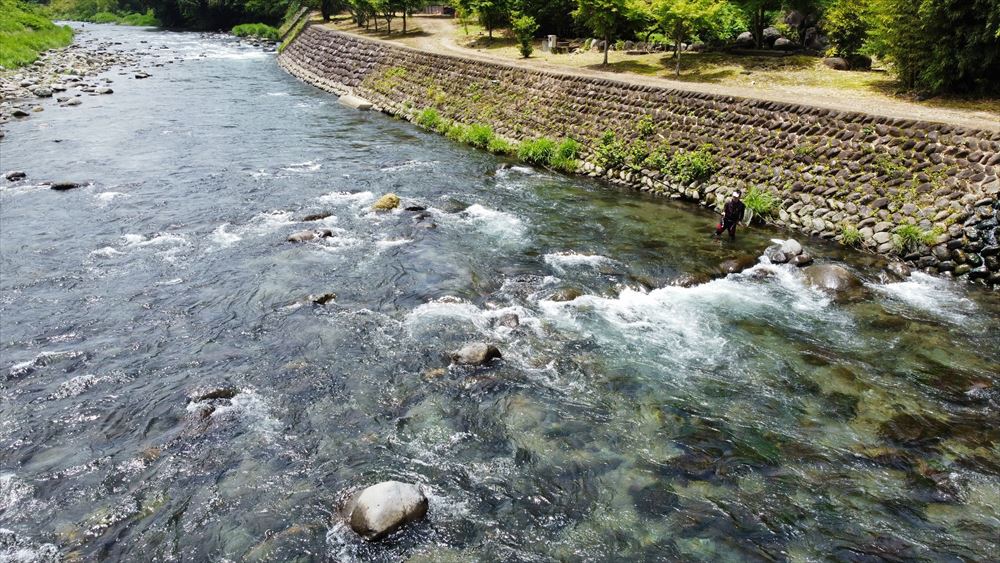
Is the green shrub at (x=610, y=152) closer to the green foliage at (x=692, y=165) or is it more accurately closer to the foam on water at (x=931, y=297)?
the green foliage at (x=692, y=165)

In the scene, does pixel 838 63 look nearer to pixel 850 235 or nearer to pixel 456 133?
pixel 850 235

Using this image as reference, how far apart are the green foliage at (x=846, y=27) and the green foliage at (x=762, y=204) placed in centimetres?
1194

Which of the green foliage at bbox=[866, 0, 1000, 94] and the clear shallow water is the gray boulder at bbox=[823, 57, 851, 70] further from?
the clear shallow water

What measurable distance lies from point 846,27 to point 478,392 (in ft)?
85.8

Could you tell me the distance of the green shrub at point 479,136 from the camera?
29.0m

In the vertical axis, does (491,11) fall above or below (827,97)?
above

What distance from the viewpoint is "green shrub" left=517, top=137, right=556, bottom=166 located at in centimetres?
2627

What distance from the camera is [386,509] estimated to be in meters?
8.38

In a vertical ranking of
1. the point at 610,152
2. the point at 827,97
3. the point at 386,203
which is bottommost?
the point at 386,203

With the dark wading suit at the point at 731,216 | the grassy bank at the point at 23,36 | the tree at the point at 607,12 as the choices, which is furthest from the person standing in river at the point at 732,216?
the grassy bank at the point at 23,36

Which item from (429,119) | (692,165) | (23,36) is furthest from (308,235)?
(23,36)

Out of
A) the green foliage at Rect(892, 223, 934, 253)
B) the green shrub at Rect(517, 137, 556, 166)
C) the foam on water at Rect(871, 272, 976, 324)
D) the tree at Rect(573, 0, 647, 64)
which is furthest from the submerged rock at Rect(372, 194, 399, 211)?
the tree at Rect(573, 0, 647, 64)

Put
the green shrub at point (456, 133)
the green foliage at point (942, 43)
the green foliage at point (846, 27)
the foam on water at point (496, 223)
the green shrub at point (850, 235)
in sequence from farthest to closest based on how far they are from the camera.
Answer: the green shrub at point (456, 133) < the green foliage at point (846, 27) < the green foliage at point (942, 43) < the foam on water at point (496, 223) < the green shrub at point (850, 235)

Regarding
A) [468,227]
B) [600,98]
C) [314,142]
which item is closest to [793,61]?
[600,98]
